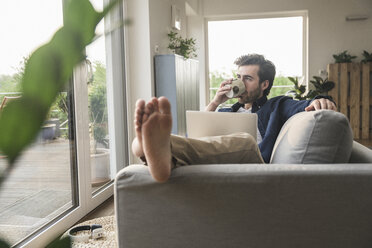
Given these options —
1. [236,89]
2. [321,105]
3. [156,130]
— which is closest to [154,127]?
[156,130]

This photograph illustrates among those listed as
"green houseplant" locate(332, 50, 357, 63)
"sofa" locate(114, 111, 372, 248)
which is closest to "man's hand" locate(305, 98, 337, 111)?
"sofa" locate(114, 111, 372, 248)

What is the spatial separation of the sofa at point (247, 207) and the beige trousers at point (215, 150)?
0.42ft

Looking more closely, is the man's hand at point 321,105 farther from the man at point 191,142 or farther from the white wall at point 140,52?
the white wall at point 140,52

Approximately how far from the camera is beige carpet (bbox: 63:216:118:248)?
236 centimetres

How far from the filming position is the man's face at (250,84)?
2.59 m

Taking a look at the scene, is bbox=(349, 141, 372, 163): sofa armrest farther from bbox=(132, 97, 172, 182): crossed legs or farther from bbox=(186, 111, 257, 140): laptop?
bbox=(132, 97, 172, 182): crossed legs

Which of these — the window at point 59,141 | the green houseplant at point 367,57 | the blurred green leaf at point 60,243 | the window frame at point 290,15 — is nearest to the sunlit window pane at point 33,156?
the window at point 59,141

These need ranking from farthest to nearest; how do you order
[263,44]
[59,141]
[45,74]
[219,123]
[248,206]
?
[263,44] < [59,141] < [219,123] < [248,206] < [45,74]

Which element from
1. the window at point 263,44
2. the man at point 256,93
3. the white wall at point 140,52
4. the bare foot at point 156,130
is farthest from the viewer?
the window at point 263,44

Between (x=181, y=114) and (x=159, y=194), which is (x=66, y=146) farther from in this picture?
(x=181, y=114)

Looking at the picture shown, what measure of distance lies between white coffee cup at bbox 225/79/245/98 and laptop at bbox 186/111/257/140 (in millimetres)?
795

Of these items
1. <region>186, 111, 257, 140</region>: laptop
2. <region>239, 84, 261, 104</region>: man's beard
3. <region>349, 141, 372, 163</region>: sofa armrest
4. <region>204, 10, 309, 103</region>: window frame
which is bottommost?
<region>349, 141, 372, 163</region>: sofa armrest

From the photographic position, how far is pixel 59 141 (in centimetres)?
258

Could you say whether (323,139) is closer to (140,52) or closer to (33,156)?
(33,156)
